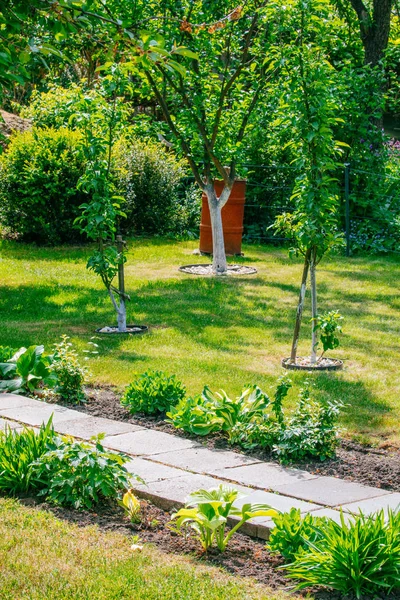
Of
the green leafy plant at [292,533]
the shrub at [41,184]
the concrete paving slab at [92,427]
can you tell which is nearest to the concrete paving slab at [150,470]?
the concrete paving slab at [92,427]

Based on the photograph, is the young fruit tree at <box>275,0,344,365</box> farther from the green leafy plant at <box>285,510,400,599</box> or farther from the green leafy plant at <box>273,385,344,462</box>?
the green leafy plant at <box>285,510,400,599</box>

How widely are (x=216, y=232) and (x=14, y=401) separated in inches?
263

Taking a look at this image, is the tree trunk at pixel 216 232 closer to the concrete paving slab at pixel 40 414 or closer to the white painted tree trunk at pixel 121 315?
the white painted tree trunk at pixel 121 315

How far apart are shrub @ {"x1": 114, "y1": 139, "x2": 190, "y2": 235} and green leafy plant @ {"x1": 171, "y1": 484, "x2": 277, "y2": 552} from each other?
35.3 ft

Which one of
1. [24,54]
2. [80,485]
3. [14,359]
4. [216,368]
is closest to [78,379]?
[14,359]

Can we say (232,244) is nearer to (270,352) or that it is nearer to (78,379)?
(270,352)

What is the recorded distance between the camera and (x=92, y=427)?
550cm

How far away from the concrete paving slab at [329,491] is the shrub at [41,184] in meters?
9.54

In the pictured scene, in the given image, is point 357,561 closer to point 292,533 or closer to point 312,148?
point 292,533

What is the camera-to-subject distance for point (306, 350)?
8055 millimetres

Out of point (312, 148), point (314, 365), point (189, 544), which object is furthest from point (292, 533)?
point (312, 148)

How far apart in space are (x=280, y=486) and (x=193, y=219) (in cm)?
1161

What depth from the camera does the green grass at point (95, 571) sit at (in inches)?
133

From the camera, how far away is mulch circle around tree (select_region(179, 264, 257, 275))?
12227 mm
